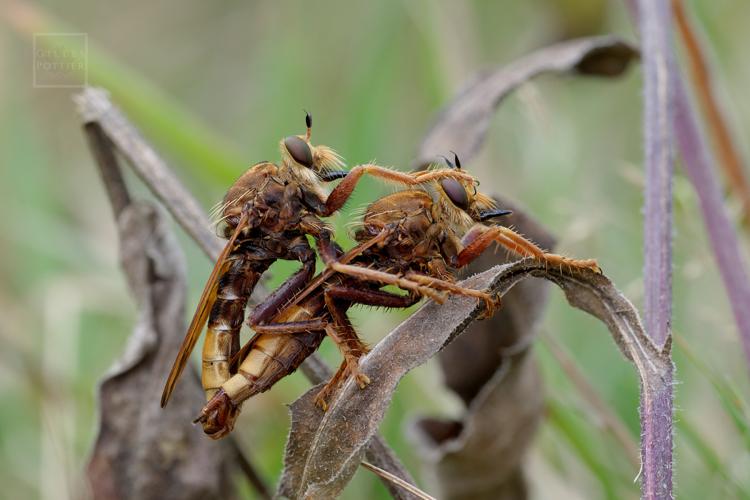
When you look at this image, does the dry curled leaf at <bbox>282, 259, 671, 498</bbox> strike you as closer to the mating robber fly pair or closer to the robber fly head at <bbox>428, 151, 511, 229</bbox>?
the mating robber fly pair

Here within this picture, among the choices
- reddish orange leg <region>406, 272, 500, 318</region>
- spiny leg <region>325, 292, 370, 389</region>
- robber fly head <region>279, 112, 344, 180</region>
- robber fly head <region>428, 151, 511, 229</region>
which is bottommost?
spiny leg <region>325, 292, 370, 389</region>

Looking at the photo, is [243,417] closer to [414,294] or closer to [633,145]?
[414,294]

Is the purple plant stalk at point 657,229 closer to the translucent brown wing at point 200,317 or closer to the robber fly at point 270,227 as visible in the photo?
the robber fly at point 270,227

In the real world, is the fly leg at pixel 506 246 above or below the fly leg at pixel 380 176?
below

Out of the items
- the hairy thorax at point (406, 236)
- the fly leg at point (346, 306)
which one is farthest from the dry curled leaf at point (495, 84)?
the fly leg at point (346, 306)

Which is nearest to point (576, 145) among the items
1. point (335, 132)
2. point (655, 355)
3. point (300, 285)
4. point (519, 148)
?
point (519, 148)

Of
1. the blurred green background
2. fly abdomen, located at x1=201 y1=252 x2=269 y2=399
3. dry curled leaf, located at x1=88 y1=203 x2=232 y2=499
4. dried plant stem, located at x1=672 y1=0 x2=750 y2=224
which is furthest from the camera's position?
dried plant stem, located at x1=672 y1=0 x2=750 y2=224

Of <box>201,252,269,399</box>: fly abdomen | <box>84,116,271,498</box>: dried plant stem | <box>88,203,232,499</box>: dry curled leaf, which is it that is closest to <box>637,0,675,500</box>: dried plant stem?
<box>201,252,269,399</box>: fly abdomen
